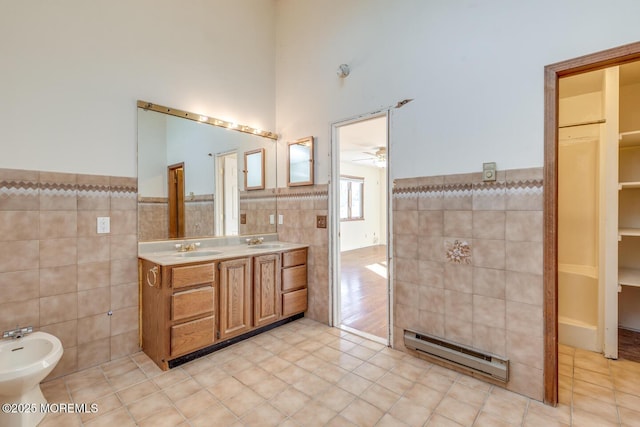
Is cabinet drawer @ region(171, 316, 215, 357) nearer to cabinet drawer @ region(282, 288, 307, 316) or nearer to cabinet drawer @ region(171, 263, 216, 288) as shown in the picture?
cabinet drawer @ region(171, 263, 216, 288)

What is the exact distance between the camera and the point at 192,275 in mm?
2264

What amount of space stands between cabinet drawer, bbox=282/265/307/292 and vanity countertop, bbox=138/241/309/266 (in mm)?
226

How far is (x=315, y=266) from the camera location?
316 cm

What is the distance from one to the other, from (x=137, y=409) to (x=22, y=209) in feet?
5.05

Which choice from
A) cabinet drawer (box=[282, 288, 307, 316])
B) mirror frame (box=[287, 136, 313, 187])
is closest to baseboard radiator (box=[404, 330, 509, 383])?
cabinet drawer (box=[282, 288, 307, 316])

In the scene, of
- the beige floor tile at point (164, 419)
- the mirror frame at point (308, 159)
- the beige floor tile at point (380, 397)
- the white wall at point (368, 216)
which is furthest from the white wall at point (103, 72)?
the white wall at point (368, 216)

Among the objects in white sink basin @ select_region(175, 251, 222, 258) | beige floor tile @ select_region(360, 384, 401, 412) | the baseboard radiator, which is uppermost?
white sink basin @ select_region(175, 251, 222, 258)

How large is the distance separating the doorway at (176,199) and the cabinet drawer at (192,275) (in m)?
0.65

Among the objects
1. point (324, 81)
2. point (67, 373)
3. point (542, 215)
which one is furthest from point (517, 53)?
point (67, 373)

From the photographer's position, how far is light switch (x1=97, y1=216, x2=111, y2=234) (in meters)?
2.27

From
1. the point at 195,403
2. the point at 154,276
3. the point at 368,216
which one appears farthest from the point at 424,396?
the point at 368,216

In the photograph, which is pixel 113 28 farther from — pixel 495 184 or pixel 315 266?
pixel 495 184

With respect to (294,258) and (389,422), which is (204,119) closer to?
(294,258)

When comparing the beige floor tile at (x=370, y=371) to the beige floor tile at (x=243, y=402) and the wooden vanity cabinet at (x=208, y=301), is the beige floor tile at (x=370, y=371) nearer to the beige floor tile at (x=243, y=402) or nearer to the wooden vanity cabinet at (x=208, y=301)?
the beige floor tile at (x=243, y=402)
